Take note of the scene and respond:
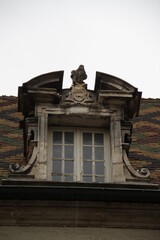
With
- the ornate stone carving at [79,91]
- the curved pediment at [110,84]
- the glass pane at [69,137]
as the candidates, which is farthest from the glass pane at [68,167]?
the curved pediment at [110,84]

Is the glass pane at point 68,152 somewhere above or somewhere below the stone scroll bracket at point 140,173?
above

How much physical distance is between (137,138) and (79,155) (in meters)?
2.85

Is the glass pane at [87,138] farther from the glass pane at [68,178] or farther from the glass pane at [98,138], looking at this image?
the glass pane at [68,178]

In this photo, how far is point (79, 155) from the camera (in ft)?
38.6

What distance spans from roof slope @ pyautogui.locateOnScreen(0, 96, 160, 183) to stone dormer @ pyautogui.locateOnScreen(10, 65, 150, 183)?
1.76 ft

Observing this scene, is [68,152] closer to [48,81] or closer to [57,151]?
[57,151]

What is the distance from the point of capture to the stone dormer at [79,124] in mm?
11570

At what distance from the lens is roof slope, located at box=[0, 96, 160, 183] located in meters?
12.7

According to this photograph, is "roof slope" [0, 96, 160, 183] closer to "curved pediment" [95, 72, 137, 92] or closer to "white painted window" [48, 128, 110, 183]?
"white painted window" [48, 128, 110, 183]

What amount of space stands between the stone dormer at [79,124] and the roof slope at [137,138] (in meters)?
0.54

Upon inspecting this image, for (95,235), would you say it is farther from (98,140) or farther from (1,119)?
(1,119)

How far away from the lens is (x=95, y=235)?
10.5 metres

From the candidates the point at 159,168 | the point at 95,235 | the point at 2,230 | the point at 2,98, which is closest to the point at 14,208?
the point at 2,230

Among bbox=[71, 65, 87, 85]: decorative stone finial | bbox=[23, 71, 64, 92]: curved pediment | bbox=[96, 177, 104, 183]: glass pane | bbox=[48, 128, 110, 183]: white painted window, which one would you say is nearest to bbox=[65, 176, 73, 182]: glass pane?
bbox=[48, 128, 110, 183]: white painted window
